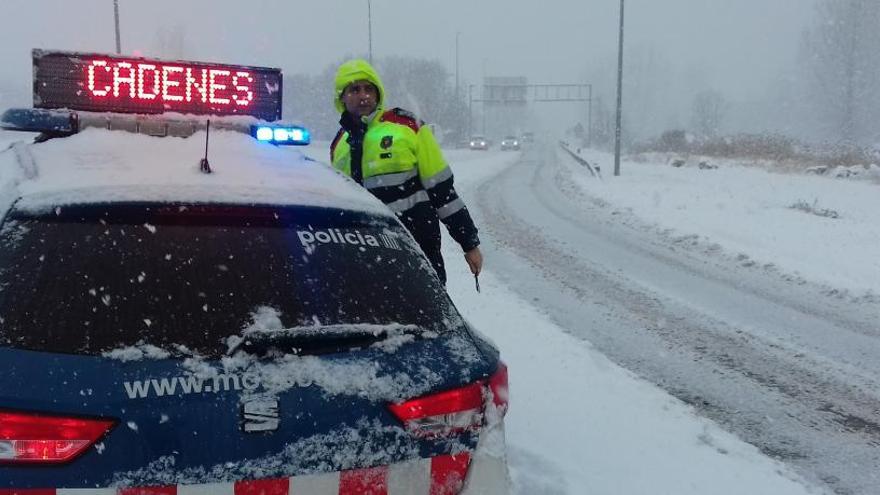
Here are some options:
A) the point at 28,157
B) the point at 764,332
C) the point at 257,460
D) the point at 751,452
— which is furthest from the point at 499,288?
the point at 257,460

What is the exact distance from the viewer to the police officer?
14.0ft

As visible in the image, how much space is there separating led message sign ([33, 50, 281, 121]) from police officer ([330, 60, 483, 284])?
65cm

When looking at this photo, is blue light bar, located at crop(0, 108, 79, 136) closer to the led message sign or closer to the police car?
the led message sign

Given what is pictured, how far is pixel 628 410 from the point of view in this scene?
4859 mm

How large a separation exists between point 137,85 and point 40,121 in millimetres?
914

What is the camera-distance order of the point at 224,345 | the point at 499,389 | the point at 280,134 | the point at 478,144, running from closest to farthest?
the point at 224,345, the point at 499,389, the point at 280,134, the point at 478,144

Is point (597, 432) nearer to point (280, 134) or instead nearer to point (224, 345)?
point (280, 134)

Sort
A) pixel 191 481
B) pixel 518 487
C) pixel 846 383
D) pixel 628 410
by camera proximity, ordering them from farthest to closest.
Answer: pixel 846 383 < pixel 628 410 < pixel 518 487 < pixel 191 481

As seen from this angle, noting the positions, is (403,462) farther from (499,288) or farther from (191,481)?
(499,288)

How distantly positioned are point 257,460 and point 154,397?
275 mm

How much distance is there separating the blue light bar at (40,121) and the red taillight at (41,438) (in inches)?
82.4

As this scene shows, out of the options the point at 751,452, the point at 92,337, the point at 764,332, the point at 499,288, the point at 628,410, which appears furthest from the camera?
the point at 499,288

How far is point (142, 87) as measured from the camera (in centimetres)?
433

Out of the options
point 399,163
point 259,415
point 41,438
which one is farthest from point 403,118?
point 41,438
